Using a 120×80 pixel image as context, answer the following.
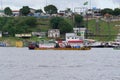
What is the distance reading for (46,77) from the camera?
6881 centimetres

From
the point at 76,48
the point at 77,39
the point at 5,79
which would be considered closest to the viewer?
the point at 5,79

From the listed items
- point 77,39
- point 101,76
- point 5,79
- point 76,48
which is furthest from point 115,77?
point 77,39

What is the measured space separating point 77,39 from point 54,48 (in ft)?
36.0

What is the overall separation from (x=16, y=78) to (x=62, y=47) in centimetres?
11096

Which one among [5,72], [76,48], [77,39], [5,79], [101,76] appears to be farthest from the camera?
[77,39]

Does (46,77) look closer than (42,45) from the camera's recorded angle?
Yes

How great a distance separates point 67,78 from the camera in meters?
67.8

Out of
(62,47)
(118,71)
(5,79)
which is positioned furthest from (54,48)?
(5,79)

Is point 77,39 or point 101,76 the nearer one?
point 101,76

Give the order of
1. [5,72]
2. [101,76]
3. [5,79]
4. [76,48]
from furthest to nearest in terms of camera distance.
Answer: [76,48]
[5,72]
[101,76]
[5,79]

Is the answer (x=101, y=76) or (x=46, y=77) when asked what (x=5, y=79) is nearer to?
(x=46, y=77)

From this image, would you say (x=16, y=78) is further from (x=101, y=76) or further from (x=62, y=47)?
(x=62, y=47)

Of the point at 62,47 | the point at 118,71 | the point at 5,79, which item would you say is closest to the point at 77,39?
the point at 62,47

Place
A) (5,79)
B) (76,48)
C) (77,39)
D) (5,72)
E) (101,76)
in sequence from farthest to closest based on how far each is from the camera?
(77,39)
(76,48)
(5,72)
(101,76)
(5,79)
